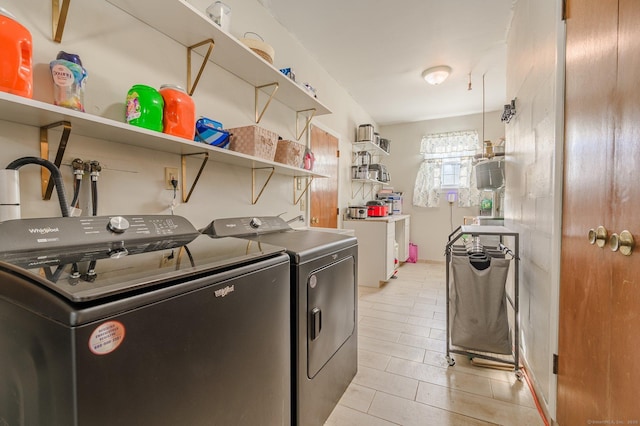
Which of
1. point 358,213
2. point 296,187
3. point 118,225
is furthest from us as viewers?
point 358,213

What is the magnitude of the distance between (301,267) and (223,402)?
20.6 inches

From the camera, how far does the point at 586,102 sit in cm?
108

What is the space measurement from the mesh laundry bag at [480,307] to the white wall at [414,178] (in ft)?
10.7

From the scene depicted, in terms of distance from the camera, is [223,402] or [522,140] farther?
[522,140]

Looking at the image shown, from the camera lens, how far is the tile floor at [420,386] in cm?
146

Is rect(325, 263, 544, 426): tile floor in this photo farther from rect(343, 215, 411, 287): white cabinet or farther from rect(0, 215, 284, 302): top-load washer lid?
rect(0, 215, 284, 302): top-load washer lid

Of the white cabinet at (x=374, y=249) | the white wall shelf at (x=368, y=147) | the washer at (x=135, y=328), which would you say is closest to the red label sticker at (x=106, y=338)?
the washer at (x=135, y=328)

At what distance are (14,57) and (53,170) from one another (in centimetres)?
34

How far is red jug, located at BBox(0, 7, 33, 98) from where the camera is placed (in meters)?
0.77

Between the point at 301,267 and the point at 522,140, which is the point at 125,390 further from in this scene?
the point at 522,140

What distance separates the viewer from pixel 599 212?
0.99 metres

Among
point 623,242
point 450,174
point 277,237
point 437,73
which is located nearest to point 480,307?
point 623,242

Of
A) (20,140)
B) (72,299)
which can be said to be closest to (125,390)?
(72,299)

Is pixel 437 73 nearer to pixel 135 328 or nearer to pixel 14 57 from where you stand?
pixel 14 57
